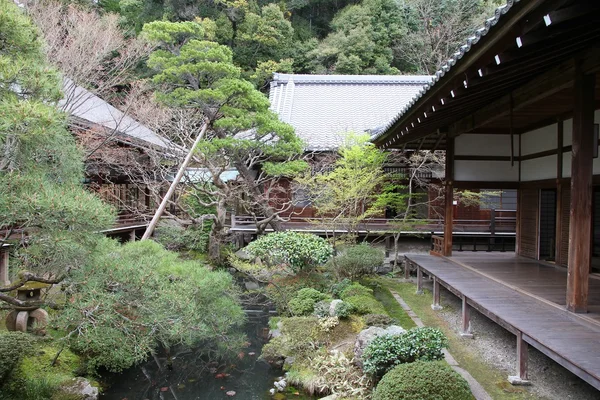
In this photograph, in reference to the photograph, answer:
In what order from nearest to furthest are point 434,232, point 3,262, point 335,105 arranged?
point 3,262, point 434,232, point 335,105

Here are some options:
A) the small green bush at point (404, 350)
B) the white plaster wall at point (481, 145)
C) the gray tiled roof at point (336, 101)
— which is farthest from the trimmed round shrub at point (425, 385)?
the gray tiled roof at point (336, 101)

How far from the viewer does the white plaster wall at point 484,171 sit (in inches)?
385

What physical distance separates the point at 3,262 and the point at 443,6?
27.7 metres

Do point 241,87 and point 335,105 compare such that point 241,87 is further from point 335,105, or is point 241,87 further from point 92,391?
point 335,105

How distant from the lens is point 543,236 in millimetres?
9203

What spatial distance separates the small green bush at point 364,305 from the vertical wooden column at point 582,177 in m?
3.03

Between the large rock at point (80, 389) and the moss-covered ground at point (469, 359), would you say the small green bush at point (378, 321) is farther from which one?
the large rock at point (80, 389)

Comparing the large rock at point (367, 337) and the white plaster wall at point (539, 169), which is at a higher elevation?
the white plaster wall at point (539, 169)

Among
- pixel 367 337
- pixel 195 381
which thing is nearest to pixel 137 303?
pixel 195 381

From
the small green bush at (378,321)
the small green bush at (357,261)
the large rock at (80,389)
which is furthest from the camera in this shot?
the small green bush at (357,261)

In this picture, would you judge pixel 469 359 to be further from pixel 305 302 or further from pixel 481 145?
pixel 481 145

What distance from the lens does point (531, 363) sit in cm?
527

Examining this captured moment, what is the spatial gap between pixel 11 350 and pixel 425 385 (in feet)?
14.7

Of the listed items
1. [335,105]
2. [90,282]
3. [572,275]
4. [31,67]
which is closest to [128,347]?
[90,282]
